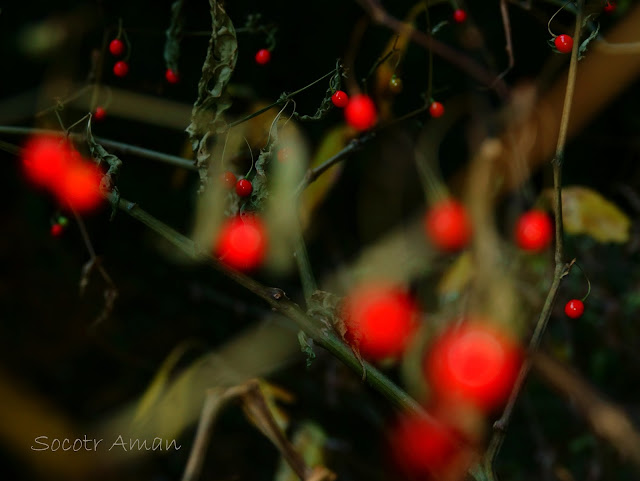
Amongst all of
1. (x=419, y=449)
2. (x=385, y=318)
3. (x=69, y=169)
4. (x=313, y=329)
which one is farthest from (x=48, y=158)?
(x=419, y=449)

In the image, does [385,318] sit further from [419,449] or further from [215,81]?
[215,81]

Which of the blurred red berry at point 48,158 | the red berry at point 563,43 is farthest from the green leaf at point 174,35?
the red berry at point 563,43

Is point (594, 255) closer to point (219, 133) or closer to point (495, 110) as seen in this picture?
point (495, 110)

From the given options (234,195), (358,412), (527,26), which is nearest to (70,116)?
(234,195)

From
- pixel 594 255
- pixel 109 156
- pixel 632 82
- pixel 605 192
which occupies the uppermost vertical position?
pixel 632 82

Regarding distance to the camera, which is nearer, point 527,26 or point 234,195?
point 234,195
